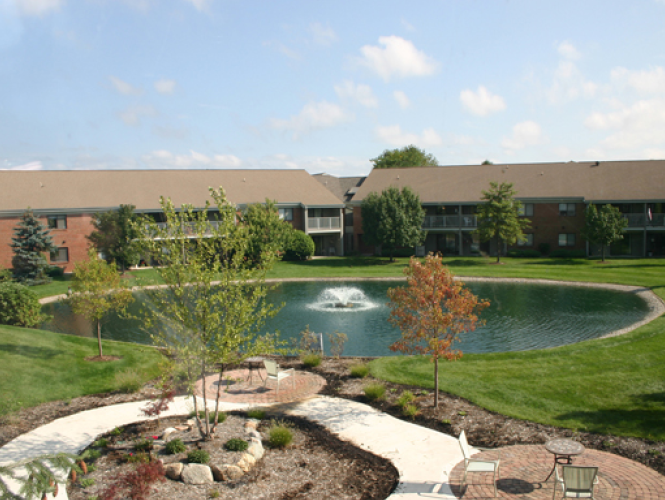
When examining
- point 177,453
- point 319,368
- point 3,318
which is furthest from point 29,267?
point 177,453

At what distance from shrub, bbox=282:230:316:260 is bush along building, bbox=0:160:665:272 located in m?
3.39

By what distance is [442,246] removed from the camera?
165 ft

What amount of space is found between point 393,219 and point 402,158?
164ft

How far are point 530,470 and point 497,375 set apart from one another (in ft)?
17.0

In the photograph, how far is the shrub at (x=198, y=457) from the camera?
947 cm

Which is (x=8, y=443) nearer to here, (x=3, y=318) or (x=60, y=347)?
(x=60, y=347)

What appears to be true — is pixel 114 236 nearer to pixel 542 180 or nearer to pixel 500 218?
pixel 500 218

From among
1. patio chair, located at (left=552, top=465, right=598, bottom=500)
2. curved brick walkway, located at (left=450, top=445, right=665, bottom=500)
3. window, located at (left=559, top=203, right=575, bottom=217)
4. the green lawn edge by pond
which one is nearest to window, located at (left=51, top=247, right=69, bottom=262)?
the green lawn edge by pond

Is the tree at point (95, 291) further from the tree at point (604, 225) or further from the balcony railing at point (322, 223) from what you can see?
the tree at point (604, 225)

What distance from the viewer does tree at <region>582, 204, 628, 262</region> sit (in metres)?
40.1

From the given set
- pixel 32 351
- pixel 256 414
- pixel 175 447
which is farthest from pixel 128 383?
pixel 175 447

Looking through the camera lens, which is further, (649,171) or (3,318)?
(649,171)

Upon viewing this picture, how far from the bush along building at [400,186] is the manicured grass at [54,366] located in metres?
25.0

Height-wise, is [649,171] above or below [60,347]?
above
